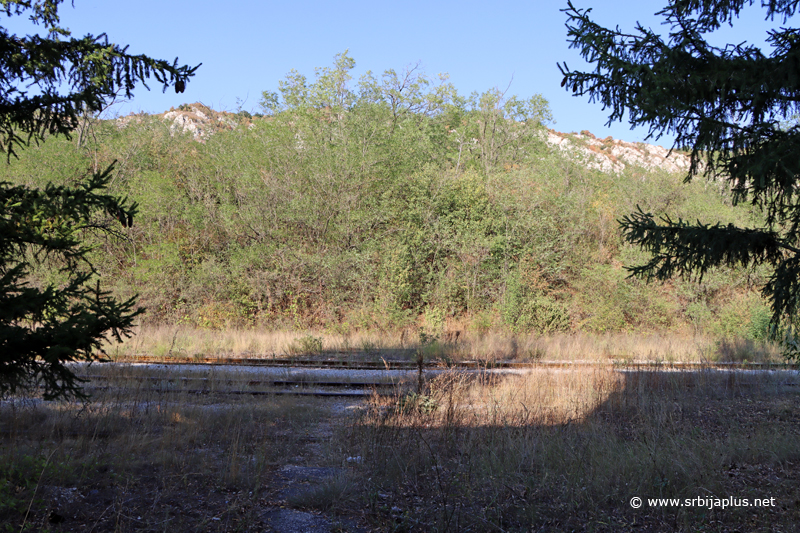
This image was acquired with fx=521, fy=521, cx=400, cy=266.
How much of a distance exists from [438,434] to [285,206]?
14.5 meters

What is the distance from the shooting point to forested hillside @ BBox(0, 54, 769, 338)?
18906 millimetres

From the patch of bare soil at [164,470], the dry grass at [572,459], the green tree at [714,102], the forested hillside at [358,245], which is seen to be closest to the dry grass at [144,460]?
the patch of bare soil at [164,470]

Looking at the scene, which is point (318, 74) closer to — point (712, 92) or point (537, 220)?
point (537, 220)

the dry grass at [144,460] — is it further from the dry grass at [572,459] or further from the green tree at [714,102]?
the green tree at [714,102]

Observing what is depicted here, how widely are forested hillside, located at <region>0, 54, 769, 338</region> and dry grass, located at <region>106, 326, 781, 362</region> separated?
265 centimetres

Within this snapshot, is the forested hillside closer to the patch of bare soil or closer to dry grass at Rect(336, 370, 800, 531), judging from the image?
dry grass at Rect(336, 370, 800, 531)

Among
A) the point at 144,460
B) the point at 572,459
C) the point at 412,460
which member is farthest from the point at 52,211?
the point at 572,459

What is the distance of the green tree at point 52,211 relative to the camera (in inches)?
162

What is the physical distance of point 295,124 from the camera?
907 inches

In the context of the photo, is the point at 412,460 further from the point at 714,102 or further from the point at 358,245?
the point at 358,245

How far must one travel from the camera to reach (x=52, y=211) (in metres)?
4.44

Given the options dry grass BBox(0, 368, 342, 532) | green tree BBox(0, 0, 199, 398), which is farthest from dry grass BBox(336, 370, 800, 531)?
green tree BBox(0, 0, 199, 398)

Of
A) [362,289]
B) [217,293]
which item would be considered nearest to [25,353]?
[362,289]

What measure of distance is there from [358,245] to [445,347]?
6785 mm
